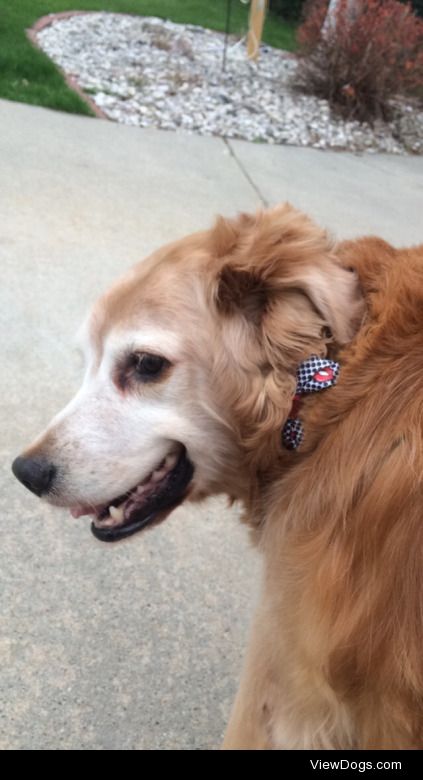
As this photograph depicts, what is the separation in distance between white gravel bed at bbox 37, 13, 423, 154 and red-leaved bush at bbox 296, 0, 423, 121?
27cm

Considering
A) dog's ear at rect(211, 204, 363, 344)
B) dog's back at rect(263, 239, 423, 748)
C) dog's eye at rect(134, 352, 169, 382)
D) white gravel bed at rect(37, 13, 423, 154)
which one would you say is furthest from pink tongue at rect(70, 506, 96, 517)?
white gravel bed at rect(37, 13, 423, 154)

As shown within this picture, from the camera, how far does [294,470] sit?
64.1 inches

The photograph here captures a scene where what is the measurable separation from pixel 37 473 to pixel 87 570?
2.48 ft

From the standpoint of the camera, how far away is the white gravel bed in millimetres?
7848

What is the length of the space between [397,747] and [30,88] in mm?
7598

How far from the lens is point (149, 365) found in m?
1.76

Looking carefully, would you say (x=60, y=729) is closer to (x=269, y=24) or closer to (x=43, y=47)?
(x=43, y=47)

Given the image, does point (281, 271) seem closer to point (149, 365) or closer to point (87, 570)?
point (149, 365)

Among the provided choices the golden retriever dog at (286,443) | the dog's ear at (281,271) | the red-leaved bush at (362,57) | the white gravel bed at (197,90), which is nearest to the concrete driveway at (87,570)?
the golden retriever dog at (286,443)

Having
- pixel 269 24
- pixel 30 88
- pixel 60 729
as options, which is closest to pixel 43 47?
pixel 30 88

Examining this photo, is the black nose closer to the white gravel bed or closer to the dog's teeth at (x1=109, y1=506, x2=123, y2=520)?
the dog's teeth at (x1=109, y1=506, x2=123, y2=520)

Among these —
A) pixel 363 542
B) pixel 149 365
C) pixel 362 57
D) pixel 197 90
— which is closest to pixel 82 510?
pixel 149 365

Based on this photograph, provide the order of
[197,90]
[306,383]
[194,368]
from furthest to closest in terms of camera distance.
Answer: [197,90], [194,368], [306,383]

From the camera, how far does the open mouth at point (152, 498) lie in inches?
72.5
